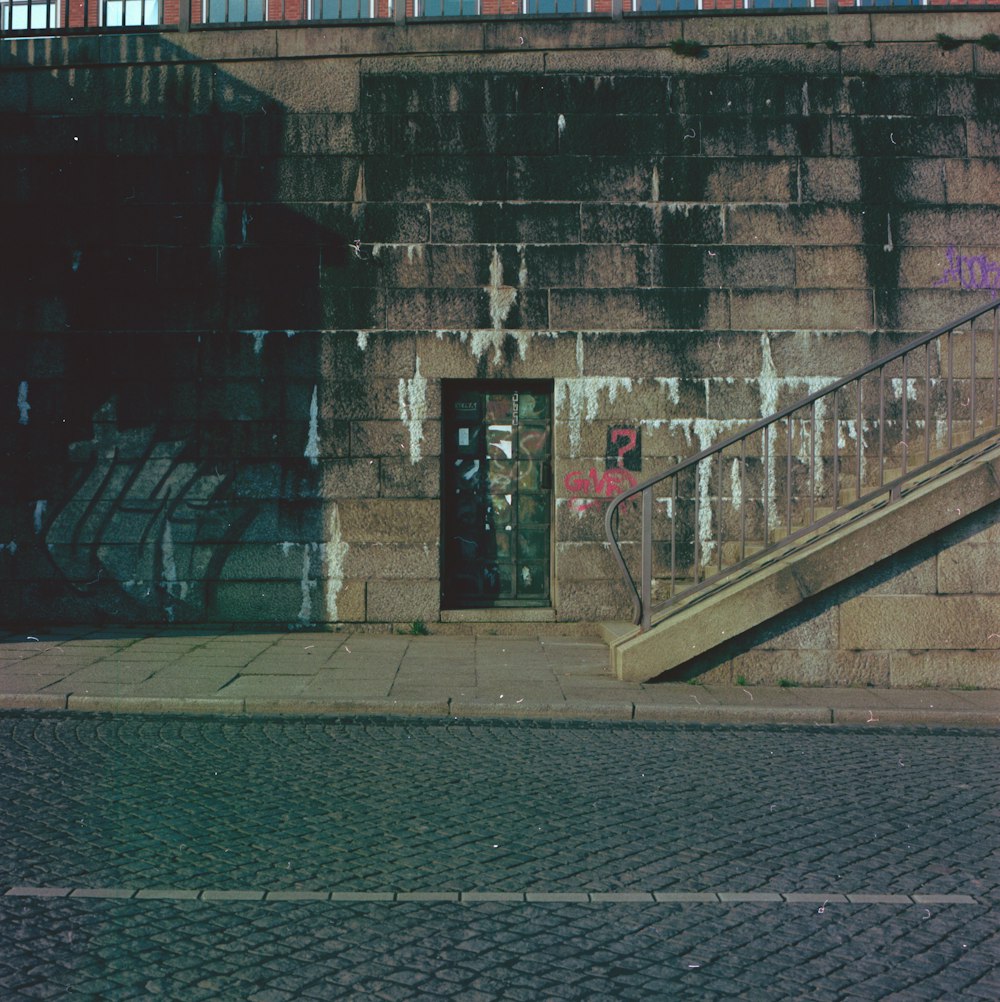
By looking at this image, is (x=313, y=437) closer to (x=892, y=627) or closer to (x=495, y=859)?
(x=892, y=627)

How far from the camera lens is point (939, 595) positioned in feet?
28.2

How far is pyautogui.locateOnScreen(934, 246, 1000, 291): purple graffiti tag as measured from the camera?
11.0 metres

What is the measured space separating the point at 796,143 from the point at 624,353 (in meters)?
2.67

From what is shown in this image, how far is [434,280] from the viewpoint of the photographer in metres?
11.0

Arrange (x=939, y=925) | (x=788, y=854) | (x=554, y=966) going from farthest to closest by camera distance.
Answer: (x=788, y=854), (x=939, y=925), (x=554, y=966)

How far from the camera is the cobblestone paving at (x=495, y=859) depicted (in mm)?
3564

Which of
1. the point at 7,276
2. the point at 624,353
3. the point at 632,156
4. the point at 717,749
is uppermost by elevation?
the point at 632,156

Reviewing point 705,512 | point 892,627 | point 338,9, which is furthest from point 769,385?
point 338,9

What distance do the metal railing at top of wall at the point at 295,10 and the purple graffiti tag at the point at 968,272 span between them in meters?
2.49

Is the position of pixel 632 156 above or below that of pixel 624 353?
above

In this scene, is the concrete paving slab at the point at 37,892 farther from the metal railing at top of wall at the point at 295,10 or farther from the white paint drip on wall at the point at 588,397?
the metal railing at top of wall at the point at 295,10

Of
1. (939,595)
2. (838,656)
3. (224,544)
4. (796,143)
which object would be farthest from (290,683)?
(796,143)

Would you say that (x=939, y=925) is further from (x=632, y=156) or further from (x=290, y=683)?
(x=632, y=156)

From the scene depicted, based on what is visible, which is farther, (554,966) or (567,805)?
(567,805)
